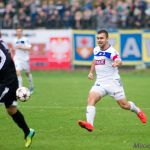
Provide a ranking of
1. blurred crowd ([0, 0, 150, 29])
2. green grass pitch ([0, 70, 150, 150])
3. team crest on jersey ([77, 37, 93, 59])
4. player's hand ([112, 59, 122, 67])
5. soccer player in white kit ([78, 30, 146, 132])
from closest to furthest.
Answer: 1. green grass pitch ([0, 70, 150, 150])
2. player's hand ([112, 59, 122, 67])
3. soccer player in white kit ([78, 30, 146, 132])
4. team crest on jersey ([77, 37, 93, 59])
5. blurred crowd ([0, 0, 150, 29])

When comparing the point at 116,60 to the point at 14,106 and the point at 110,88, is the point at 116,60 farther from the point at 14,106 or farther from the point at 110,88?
the point at 14,106

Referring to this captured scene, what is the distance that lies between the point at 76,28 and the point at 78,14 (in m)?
0.80

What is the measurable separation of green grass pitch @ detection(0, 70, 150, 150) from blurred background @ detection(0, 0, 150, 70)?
6687 millimetres

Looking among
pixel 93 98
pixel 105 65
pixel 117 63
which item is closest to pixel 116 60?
pixel 117 63

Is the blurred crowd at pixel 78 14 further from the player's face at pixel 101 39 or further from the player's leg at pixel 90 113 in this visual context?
the player's leg at pixel 90 113

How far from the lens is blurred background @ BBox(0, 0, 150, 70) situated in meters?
32.1

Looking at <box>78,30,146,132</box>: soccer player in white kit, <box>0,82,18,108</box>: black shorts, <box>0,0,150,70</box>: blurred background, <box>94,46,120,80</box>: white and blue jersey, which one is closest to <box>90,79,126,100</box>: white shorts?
<box>78,30,146,132</box>: soccer player in white kit

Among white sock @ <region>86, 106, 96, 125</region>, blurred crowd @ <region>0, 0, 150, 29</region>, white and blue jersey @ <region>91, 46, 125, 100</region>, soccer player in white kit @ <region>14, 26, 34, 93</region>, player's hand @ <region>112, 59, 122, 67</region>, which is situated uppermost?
player's hand @ <region>112, 59, 122, 67</region>

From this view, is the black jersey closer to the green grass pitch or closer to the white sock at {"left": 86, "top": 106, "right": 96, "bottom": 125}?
the green grass pitch

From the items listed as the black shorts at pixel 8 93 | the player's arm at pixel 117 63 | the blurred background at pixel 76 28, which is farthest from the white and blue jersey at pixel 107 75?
the blurred background at pixel 76 28

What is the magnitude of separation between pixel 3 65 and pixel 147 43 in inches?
806

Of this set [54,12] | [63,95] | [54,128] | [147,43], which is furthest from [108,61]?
[54,12]

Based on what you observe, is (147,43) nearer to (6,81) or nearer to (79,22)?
(79,22)

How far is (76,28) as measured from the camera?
3372cm
